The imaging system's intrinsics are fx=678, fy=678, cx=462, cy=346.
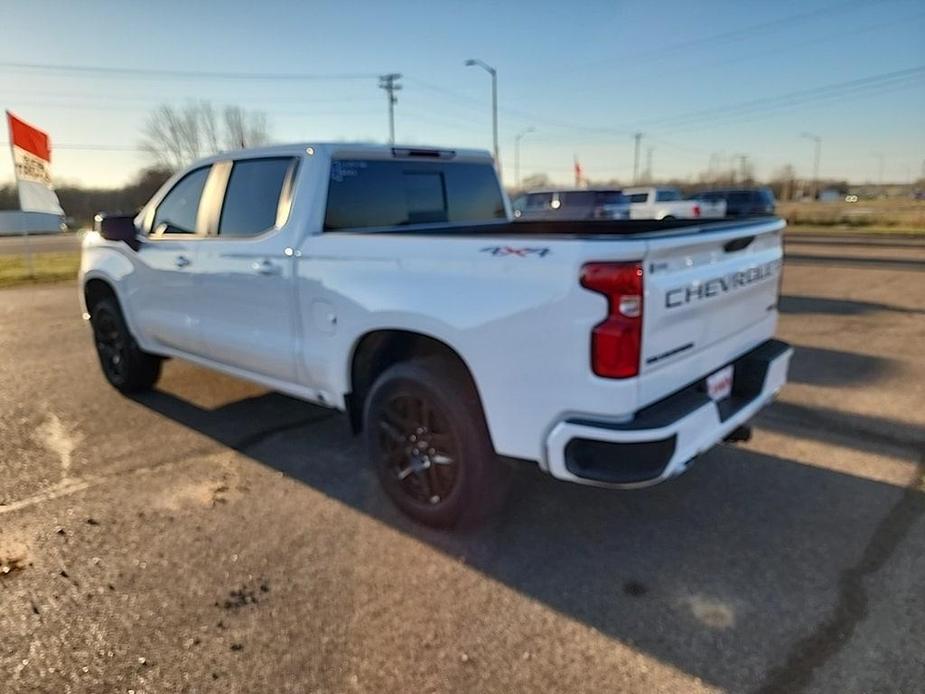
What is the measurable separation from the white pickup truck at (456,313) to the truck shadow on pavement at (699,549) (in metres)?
0.37

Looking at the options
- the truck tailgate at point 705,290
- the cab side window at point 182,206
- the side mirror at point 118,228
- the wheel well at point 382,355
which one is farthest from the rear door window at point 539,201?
the wheel well at point 382,355

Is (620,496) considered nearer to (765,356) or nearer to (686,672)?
(765,356)

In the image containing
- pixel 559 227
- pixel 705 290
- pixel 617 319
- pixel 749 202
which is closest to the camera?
pixel 617 319

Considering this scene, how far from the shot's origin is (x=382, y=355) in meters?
3.62

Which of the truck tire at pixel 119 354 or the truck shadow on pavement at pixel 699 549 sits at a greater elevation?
the truck tire at pixel 119 354

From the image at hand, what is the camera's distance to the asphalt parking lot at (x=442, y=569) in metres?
2.46

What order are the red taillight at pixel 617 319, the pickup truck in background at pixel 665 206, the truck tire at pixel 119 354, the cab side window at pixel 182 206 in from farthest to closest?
the pickup truck in background at pixel 665 206 → the truck tire at pixel 119 354 → the cab side window at pixel 182 206 → the red taillight at pixel 617 319

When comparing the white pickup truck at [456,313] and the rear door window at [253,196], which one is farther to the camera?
the rear door window at [253,196]

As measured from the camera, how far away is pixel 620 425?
265cm

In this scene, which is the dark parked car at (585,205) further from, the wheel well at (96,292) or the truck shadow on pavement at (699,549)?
the truck shadow on pavement at (699,549)

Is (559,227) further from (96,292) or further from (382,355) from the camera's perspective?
(96,292)

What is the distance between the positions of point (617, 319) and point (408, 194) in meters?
2.27

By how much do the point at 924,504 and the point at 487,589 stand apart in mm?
2457

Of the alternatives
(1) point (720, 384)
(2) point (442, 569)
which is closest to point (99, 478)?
(2) point (442, 569)
